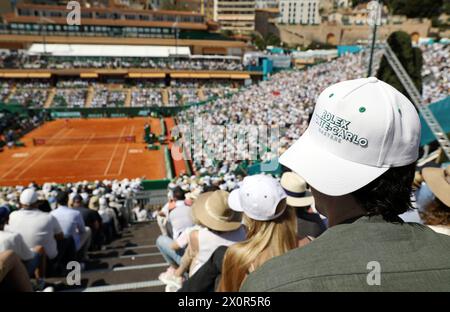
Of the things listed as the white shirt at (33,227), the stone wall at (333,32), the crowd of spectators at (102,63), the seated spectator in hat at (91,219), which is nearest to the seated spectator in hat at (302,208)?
the white shirt at (33,227)

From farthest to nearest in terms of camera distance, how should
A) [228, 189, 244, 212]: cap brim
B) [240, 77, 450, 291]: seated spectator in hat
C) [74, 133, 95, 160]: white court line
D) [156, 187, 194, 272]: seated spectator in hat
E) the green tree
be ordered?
[74, 133, 95, 160]: white court line → the green tree → [156, 187, 194, 272]: seated spectator in hat → [228, 189, 244, 212]: cap brim → [240, 77, 450, 291]: seated spectator in hat

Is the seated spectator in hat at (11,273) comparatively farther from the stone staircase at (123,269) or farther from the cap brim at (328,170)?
the stone staircase at (123,269)

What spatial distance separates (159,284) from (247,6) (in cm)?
10099

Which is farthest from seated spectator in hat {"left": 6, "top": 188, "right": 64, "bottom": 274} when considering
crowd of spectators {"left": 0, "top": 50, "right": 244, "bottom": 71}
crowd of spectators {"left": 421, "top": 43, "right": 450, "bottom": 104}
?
crowd of spectators {"left": 0, "top": 50, "right": 244, "bottom": 71}

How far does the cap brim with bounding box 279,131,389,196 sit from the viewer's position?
1.35 m

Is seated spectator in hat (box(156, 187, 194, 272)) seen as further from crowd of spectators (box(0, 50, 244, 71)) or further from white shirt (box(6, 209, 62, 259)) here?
crowd of spectators (box(0, 50, 244, 71))

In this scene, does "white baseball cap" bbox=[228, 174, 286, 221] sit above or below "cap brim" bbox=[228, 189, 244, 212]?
above

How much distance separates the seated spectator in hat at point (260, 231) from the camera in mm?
2229

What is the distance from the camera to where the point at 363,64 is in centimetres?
3544

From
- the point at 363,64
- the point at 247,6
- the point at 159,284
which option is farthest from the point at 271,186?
the point at 247,6

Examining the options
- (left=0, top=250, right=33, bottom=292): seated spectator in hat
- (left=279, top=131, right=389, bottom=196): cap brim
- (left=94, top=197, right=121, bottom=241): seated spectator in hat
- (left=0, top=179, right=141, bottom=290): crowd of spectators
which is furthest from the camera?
(left=94, top=197, right=121, bottom=241): seated spectator in hat

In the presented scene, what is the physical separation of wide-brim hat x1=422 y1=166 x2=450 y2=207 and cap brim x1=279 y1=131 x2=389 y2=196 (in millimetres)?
1748

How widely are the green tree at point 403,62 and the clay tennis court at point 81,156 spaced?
1398 centimetres
